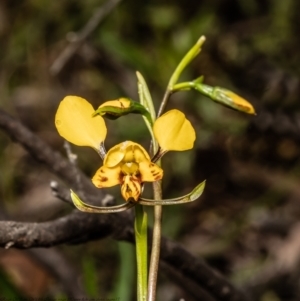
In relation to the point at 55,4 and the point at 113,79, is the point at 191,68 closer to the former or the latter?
the point at 113,79

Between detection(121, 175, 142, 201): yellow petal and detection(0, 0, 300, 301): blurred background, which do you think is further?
detection(0, 0, 300, 301): blurred background

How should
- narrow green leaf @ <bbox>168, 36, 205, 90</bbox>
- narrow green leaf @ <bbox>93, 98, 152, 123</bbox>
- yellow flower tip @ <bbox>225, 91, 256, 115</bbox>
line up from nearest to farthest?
narrow green leaf @ <bbox>93, 98, 152, 123</bbox>
yellow flower tip @ <bbox>225, 91, 256, 115</bbox>
narrow green leaf @ <bbox>168, 36, 205, 90</bbox>

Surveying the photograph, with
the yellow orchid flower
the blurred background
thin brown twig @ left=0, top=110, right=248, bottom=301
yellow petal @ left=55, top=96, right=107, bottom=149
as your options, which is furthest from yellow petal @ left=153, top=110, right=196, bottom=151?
the blurred background

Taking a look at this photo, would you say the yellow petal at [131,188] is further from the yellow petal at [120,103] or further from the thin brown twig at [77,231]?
the thin brown twig at [77,231]

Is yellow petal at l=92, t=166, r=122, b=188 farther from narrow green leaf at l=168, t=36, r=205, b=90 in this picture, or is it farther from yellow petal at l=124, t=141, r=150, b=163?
narrow green leaf at l=168, t=36, r=205, b=90

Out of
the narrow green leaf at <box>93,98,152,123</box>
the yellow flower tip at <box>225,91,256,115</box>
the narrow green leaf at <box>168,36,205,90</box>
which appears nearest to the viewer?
the narrow green leaf at <box>93,98,152,123</box>

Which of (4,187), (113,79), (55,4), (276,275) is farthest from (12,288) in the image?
(55,4)

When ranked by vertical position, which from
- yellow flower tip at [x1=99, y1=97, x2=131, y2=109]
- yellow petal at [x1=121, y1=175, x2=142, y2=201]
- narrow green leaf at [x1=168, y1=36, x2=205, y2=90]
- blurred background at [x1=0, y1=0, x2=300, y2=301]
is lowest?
blurred background at [x1=0, y1=0, x2=300, y2=301]
